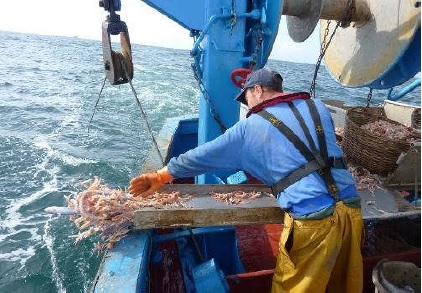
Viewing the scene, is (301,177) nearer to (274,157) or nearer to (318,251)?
(274,157)

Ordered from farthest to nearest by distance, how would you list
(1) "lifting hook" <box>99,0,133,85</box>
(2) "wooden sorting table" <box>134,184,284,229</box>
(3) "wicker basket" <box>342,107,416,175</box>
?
(3) "wicker basket" <box>342,107,416,175</box> < (1) "lifting hook" <box>99,0,133,85</box> < (2) "wooden sorting table" <box>134,184,284,229</box>

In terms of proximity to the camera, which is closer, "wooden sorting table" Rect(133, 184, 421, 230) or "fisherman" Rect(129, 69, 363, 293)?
"fisherman" Rect(129, 69, 363, 293)

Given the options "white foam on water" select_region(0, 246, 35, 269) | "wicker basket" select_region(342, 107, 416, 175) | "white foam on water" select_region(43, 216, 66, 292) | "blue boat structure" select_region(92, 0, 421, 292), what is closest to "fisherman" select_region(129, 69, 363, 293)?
"blue boat structure" select_region(92, 0, 421, 292)

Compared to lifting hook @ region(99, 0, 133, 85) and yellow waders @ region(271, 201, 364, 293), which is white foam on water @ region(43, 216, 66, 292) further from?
yellow waders @ region(271, 201, 364, 293)

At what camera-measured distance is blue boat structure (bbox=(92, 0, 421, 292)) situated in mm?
3027

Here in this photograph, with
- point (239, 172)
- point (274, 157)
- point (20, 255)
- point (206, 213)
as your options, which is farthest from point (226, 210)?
point (20, 255)

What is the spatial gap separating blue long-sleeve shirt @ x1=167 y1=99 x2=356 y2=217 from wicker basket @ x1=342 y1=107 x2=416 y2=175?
1.41 meters

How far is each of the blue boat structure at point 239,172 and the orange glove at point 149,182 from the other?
10.0 inches

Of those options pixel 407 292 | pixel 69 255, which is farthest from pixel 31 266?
pixel 407 292

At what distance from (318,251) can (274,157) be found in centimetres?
78

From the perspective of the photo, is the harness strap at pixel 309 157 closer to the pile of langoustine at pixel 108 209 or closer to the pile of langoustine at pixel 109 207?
the pile of langoustine at pixel 109 207

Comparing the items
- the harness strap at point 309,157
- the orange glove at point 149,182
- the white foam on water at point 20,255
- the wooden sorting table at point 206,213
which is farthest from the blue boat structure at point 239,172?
the white foam on water at point 20,255

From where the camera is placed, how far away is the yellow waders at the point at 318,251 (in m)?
2.67

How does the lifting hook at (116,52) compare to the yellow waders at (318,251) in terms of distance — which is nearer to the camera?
the yellow waders at (318,251)
